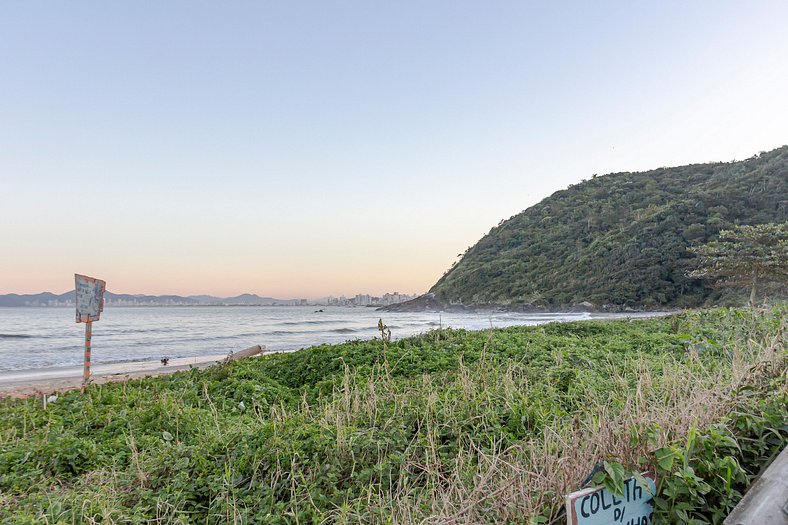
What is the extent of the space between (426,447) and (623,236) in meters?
51.8

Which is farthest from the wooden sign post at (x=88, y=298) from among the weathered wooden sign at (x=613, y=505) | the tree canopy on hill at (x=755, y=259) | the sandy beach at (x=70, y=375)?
the tree canopy on hill at (x=755, y=259)

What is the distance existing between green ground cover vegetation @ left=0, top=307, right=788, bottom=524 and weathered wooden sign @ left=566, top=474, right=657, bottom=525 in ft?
0.28

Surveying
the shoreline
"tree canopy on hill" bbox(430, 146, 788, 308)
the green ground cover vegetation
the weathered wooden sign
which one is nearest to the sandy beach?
the shoreline

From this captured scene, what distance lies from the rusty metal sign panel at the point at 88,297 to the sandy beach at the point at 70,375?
279cm

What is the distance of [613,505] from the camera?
6.66ft

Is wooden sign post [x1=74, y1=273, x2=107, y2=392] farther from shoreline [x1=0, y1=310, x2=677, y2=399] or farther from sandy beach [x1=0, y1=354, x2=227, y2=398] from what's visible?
shoreline [x1=0, y1=310, x2=677, y2=399]

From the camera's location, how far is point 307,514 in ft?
9.95

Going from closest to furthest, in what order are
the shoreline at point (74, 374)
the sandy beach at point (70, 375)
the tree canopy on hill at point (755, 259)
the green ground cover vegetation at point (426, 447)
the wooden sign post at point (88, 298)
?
the green ground cover vegetation at point (426, 447) < the wooden sign post at point (88, 298) < the sandy beach at point (70, 375) < the shoreline at point (74, 374) < the tree canopy on hill at point (755, 259)

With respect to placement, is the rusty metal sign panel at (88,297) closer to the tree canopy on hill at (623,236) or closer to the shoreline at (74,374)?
the shoreline at (74,374)

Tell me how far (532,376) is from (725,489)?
132 inches

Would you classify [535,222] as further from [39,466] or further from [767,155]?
[39,466]

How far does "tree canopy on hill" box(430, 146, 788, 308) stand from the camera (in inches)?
1610

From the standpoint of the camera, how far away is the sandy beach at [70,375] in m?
11.4

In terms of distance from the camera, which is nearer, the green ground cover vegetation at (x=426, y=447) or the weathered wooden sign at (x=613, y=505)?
the weathered wooden sign at (x=613, y=505)
